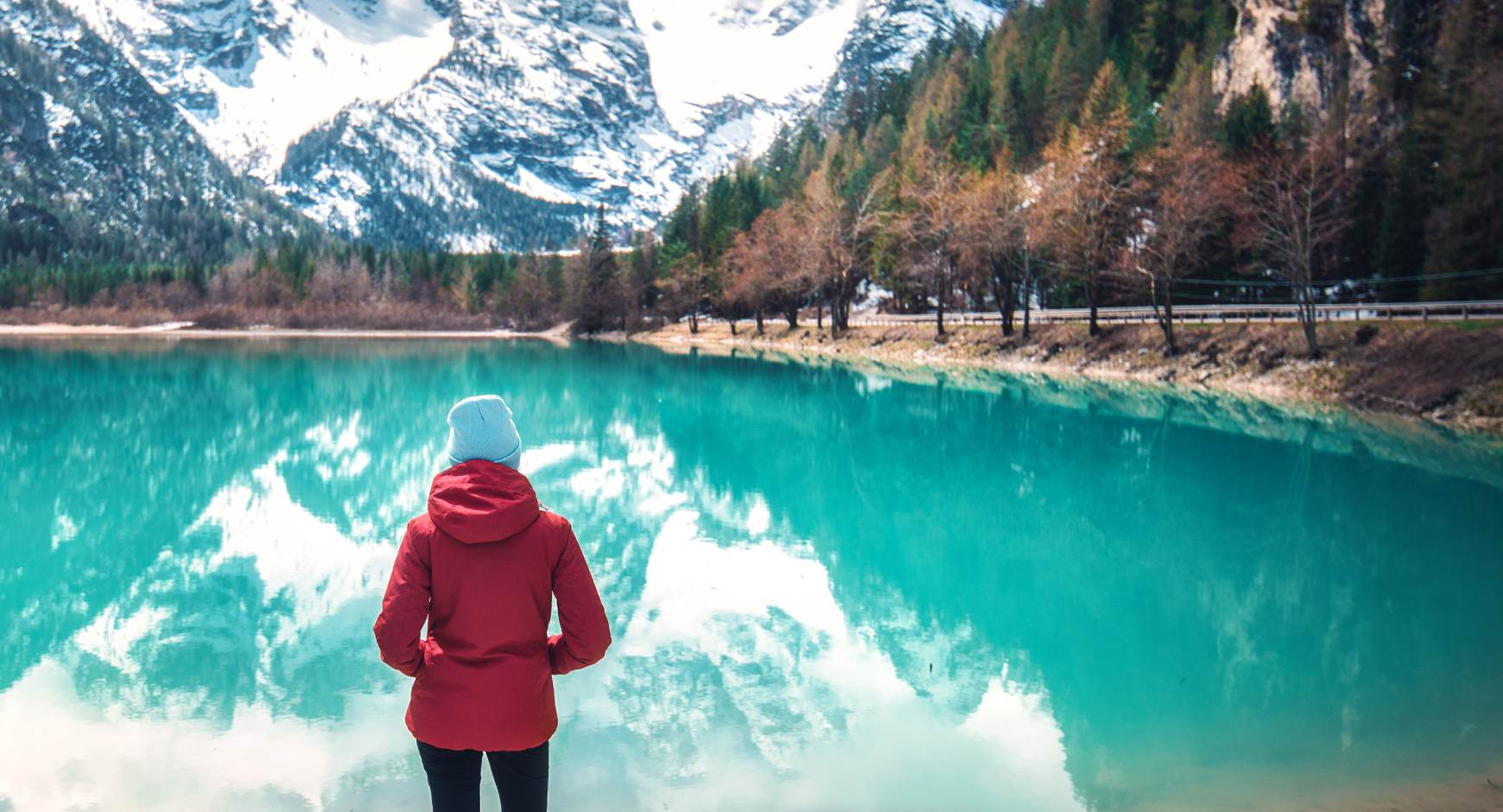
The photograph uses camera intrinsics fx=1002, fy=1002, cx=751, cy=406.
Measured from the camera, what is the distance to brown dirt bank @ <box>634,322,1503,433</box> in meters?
30.3

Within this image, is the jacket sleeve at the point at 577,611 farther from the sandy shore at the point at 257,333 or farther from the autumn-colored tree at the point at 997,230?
the sandy shore at the point at 257,333

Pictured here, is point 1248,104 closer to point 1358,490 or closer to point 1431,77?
point 1431,77

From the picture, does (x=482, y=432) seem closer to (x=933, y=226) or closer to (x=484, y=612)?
(x=484, y=612)

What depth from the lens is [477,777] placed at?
4.34 m

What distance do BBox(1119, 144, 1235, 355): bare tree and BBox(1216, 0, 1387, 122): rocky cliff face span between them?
38.4ft

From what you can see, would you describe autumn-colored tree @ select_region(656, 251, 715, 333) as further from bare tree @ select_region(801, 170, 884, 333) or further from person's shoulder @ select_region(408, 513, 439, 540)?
person's shoulder @ select_region(408, 513, 439, 540)

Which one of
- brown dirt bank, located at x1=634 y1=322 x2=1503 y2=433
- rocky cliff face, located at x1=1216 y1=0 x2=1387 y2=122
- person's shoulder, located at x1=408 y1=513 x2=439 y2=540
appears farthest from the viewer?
rocky cliff face, located at x1=1216 y1=0 x2=1387 y2=122

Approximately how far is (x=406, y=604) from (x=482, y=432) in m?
0.75

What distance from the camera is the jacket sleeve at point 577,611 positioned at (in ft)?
13.6

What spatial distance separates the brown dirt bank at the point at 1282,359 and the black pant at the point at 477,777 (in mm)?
31129

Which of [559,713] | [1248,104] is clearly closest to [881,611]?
[559,713]

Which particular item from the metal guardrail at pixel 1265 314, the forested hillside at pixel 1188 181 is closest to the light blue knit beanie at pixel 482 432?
the metal guardrail at pixel 1265 314

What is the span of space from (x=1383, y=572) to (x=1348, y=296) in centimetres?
3952

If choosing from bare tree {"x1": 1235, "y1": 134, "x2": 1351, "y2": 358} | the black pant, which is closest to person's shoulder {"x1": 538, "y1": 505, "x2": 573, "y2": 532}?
the black pant
